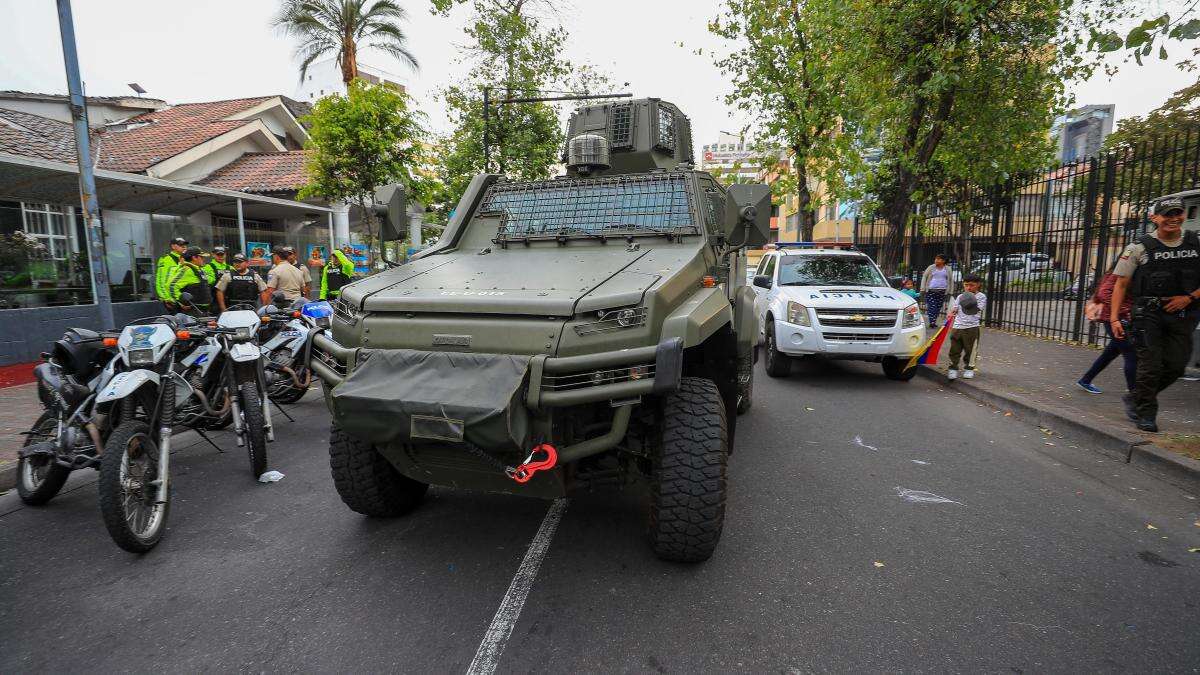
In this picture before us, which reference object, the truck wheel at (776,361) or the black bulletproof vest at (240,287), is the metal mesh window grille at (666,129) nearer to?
the truck wheel at (776,361)

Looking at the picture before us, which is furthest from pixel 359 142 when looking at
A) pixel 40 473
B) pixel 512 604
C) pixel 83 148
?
pixel 512 604

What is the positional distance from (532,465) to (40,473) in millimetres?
3659

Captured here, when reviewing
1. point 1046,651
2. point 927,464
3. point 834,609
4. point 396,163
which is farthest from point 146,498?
point 396,163

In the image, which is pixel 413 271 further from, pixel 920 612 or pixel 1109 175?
pixel 1109 175

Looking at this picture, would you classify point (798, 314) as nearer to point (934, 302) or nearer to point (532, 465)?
point (532, 465)

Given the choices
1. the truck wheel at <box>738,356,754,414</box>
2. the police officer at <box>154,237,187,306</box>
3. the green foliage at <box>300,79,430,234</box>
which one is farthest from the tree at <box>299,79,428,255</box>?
the truck wheel at <box>738,356,754,414</box>

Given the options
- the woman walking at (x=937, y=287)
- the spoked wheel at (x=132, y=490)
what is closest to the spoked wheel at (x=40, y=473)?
the spoked wheel at (x=132, y=490)

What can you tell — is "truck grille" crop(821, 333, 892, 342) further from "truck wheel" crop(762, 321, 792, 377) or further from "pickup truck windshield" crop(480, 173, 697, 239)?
"pickup truck windshield" crop(480, 173, 697, 239)

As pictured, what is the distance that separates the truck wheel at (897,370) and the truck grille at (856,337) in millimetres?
565

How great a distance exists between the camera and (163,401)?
12.7 feet

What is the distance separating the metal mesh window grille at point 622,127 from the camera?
6043mm

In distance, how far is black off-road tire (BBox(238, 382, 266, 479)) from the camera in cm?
441

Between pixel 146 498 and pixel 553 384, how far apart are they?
2.58 m

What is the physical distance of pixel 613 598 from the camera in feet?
9.53
